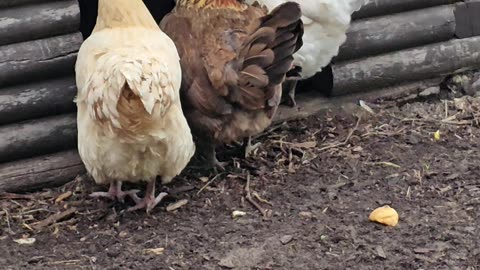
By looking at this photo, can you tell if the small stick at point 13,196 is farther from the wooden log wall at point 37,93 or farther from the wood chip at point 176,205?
the wood chip at point 176,205

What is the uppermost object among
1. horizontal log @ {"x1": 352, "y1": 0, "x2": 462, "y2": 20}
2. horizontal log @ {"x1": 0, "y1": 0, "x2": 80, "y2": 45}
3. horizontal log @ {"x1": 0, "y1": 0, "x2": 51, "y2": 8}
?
horizontal log @ {"x1": 0, "y1": 0, "x2": 51, "y2": 8}

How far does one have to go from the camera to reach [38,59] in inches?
175

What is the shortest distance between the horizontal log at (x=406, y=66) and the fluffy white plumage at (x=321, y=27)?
38cm

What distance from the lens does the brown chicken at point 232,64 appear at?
4.20 m

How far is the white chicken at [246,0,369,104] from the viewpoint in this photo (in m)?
4.75

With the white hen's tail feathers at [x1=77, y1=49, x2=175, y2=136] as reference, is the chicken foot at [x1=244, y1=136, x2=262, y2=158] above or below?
below

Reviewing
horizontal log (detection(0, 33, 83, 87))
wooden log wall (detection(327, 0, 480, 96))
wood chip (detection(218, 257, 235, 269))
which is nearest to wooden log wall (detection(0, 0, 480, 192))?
horizontal log (detection(0, 33, 83, 87))

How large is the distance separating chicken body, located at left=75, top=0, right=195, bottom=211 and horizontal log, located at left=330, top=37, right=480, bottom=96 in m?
1.52

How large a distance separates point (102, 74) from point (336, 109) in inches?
80.1

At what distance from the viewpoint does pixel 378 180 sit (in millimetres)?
4527

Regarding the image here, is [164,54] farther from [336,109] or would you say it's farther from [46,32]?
[336,109]

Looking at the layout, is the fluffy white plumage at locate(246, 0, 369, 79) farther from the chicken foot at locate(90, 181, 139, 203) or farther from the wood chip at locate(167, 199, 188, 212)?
the chicken foot at locate(90, 181, 139, 203)

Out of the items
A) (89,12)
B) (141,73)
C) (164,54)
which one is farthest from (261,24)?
(89,12)

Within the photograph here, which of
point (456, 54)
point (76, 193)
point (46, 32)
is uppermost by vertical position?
point (46, 32)
